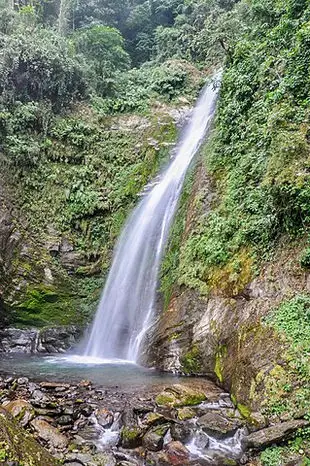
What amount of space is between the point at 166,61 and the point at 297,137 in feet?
55.0

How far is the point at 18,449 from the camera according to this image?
3492 millimetres

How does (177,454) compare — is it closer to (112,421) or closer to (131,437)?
(131,437)

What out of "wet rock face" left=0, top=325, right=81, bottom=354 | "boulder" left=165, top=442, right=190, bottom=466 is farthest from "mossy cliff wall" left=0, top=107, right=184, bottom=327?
"boulder" left=165, top=442, right=190, bottom=466

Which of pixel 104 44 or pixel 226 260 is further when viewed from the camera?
pixel 104 44

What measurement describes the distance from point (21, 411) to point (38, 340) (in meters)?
6.48

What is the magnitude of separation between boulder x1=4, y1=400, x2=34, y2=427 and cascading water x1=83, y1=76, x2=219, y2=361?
15.0 ft

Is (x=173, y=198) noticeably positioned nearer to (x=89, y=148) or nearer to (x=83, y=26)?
(x=89, y=148)

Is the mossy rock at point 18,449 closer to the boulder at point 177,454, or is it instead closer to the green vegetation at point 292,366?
the boulder at point 177,454

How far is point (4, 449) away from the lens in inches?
130

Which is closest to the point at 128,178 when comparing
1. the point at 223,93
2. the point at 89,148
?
the point at 89,148

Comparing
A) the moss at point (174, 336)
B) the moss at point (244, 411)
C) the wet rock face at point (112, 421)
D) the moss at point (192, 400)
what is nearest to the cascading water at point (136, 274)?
the moss at point (174, 336)

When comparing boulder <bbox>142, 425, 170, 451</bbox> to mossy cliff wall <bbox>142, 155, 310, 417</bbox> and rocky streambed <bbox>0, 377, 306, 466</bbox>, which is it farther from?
mossy cliff wall <bbox>142, 155, 310, 417</bbox>

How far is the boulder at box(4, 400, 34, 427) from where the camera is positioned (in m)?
5.32

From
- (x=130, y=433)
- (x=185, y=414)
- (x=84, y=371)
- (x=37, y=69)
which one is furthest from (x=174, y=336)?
(x=37, y=69)
